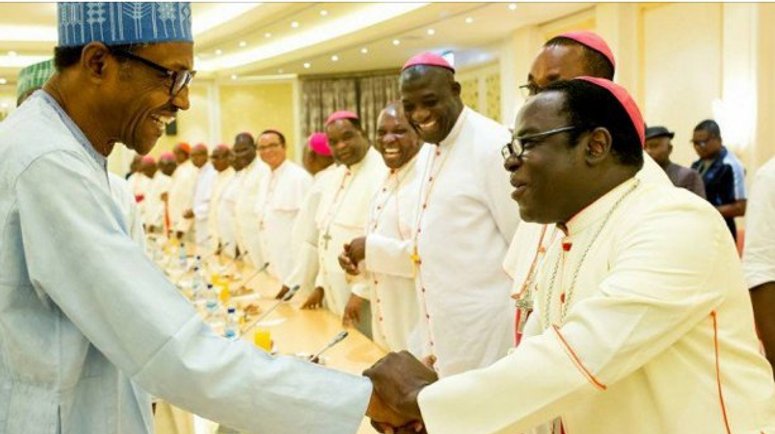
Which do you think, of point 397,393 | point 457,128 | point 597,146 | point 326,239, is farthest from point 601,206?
point 326,239

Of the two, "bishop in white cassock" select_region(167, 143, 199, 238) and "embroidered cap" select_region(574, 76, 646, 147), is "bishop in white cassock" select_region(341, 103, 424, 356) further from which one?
A: "bishop in white cassock" select_region(167, 143, 199, 238)

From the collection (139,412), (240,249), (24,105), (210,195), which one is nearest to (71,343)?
(139,412)

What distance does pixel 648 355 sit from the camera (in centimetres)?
125

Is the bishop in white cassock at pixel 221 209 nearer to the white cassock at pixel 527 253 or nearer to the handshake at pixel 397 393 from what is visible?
the white cassock at pixel 527 253

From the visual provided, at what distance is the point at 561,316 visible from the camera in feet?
4.98

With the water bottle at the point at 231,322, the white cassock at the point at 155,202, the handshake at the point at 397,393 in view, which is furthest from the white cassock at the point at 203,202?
the handshake at the point at 397,393

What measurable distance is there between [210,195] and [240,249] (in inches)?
70.6

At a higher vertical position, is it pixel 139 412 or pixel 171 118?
pixel 171 118

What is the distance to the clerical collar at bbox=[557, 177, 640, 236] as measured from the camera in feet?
4.76

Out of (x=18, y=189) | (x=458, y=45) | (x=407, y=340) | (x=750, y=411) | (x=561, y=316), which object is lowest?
(x=407, y=340)

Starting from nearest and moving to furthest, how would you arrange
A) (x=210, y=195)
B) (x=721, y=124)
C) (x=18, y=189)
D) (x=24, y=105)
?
1. (x=18, y=189)
2. (x=24, y=105)
3. (x=721, y=124)
4. (x=210, y=195)

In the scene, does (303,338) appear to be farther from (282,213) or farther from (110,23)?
(282,213)

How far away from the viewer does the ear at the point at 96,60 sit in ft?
4.14

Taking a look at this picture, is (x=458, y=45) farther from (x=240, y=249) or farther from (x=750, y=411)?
(x=750, y=411)
